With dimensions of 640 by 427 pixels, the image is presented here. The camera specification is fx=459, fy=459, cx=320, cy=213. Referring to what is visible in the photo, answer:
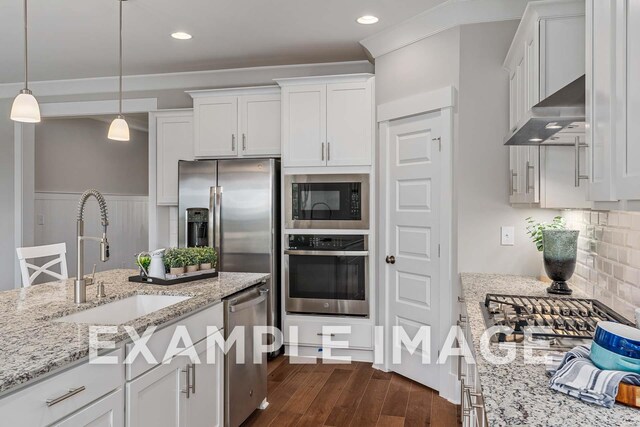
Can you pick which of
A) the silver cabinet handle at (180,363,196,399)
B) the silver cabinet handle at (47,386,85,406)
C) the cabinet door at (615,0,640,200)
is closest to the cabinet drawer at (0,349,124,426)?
the silver cabinet handle at (47,386,85,406)

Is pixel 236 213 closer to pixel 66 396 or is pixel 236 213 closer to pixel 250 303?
pixel 250 303

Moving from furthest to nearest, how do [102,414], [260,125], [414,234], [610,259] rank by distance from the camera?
1. [260,125]
2. [414,234]
3. [610,259]
4. [102,414]

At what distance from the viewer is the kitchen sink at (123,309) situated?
2.05 meters

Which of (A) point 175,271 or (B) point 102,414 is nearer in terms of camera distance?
(B) point 102,414

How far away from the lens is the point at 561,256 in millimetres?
2277

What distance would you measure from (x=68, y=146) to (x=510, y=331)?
19.7 feet

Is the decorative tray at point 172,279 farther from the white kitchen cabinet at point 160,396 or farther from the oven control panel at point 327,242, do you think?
the oven control panel at point 327,242

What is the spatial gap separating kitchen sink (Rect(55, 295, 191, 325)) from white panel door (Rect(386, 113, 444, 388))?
1.80m

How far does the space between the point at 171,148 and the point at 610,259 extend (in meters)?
3.88

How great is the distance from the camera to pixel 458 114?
312cm

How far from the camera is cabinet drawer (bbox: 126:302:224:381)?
67.6 inches

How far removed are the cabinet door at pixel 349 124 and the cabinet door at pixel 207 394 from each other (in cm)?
204

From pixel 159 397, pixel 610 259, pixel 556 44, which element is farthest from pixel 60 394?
pixel 556 44

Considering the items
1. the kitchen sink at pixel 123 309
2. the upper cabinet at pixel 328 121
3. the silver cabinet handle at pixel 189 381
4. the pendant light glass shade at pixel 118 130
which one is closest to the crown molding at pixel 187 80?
the upper cabinet at pixel 328 121
